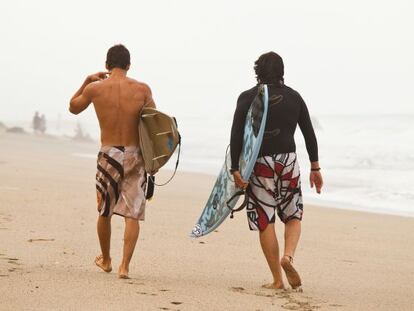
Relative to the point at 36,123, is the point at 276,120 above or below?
above

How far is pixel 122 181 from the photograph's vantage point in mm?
5750

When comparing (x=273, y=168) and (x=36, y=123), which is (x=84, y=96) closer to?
(x=273, y=168)

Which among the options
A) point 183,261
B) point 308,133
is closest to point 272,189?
point 308,133

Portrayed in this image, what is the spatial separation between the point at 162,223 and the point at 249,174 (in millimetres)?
3339

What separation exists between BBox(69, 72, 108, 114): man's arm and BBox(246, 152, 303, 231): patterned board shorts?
1208 millimetres

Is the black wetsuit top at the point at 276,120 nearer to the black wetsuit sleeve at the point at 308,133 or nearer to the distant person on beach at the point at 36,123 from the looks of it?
the black wetsuit sleeve at the point at 308,133

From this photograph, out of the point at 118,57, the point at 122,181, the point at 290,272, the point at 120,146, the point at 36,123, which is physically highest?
the point at 118,57

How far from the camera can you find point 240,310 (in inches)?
184

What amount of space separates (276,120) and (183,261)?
1.51m

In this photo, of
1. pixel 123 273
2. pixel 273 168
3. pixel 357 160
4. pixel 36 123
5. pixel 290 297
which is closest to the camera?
pixel 290 297

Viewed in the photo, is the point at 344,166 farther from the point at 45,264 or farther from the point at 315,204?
the point at 45,264

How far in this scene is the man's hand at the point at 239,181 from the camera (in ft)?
18.5

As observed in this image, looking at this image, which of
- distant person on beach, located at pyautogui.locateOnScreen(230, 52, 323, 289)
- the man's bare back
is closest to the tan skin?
distant person on beach, located at pyautogui.locateOnScreen(230, 52, 323, 289)

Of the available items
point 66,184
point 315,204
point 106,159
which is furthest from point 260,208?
point 66,184
